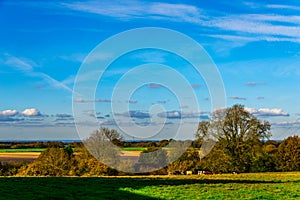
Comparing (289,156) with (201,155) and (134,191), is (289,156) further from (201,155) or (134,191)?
(134,191)

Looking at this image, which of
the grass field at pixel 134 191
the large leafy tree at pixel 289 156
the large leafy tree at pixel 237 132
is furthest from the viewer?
the large leafy tree at pixel 289 156

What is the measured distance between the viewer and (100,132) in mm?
76938

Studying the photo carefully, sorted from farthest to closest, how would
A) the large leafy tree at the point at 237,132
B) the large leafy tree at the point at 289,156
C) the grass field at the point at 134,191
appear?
the large leafy tree at the point at 289,156, the large leafy tree at the point at 237,132, the grass field at the point at 134,191

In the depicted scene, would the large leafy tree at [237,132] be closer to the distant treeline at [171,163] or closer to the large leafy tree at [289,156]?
the distant treeline at [171,163]


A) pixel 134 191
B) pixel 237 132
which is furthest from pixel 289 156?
pixel 134 191

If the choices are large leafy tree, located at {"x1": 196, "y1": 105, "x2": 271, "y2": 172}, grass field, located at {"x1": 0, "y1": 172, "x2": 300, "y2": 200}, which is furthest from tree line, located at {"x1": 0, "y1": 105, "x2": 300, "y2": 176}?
grass field, located at {"x1": 0, "y1": 172, "x2": 300, "y2": 200}

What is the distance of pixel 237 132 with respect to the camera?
6431 cm

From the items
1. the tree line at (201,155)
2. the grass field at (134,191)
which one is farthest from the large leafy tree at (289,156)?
the grass field at (134,191)

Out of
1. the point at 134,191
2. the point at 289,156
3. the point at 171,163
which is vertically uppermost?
the point at 289,156

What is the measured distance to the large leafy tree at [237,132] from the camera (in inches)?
2493

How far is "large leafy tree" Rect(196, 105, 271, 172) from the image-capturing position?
63312 mm

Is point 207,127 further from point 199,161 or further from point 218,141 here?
point 199,161

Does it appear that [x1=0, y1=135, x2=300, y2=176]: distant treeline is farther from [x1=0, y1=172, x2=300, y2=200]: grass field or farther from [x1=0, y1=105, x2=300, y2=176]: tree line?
[x1=0, y1=172, x2=300, y2=200]: grass field

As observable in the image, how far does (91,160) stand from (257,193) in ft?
174
